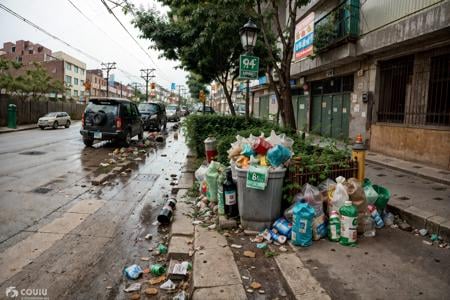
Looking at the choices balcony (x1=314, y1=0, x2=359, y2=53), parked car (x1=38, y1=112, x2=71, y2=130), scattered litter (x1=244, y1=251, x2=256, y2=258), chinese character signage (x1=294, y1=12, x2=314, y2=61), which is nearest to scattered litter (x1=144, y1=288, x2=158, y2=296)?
scattered litter (x1=244, y1=251, x2=256, y2=258)

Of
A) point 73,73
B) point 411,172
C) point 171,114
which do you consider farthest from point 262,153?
point 73,73

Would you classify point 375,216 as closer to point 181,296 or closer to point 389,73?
point 181,296

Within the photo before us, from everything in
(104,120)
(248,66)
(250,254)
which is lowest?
(250,254)

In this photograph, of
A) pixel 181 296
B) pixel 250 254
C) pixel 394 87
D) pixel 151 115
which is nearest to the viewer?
pixel 181 296

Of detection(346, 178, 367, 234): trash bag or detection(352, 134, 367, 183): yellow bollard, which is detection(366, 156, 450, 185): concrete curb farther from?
detection(346, 178, 367, 234): trash bag

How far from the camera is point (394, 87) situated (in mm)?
11008

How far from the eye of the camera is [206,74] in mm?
18094

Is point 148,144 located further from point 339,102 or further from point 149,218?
point 149,218

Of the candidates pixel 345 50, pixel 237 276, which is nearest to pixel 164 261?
pixel 237 276

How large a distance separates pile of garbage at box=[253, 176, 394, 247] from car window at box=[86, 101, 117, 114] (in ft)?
32.2

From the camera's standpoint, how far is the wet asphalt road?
134 inches

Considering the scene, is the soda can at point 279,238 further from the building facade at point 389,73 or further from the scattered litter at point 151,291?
the building facade at point 389,73

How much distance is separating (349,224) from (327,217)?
1.29 feet

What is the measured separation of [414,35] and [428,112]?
7.13 ft
